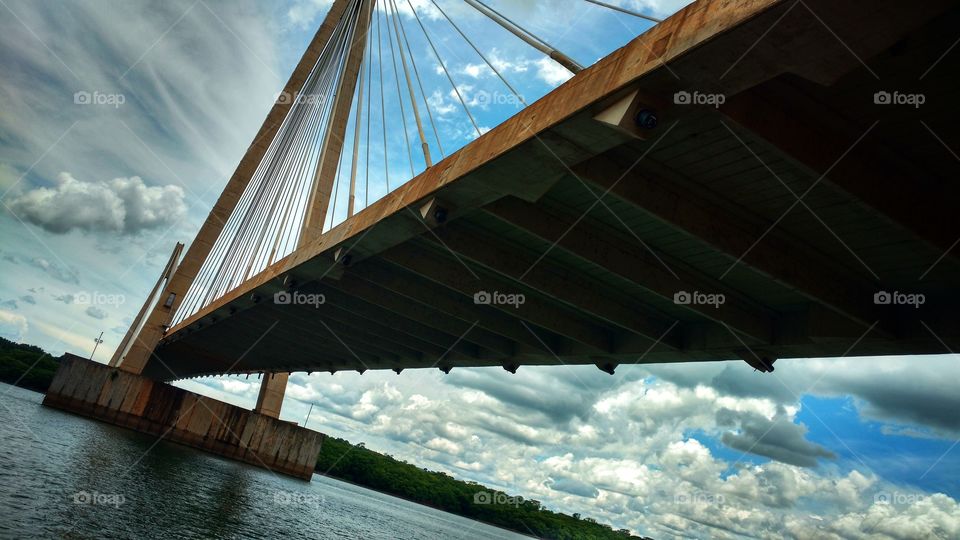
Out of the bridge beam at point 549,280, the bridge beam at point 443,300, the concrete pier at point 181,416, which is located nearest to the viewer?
the bridge beam at point 549,280

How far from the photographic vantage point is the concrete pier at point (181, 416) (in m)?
39.1

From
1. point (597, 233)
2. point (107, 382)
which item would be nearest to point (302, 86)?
point (107, 382)

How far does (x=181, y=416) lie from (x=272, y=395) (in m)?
10.0

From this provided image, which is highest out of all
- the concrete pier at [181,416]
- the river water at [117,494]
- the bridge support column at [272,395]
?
the bridge support column at [272,395]

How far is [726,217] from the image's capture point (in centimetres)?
1137

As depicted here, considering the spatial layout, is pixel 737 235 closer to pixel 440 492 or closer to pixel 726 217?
pixel 726 217

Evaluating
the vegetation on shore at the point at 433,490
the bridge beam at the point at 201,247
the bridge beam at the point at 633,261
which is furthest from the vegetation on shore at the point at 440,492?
the bridge beam at the point at 633,261

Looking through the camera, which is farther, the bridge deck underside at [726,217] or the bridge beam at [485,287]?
the bridge beam at [485,287]

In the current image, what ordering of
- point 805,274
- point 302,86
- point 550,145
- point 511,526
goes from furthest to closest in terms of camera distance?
1. point 511,526
2. point 302,86
3. point 805,274
4. point 550,145

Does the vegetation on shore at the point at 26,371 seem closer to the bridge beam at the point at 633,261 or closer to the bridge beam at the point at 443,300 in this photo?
the bridge beam at the point at 443,300

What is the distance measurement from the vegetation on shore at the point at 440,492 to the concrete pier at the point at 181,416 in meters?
66.8

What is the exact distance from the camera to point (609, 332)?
1998cm

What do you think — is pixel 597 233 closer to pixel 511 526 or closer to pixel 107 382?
pixel 107 382

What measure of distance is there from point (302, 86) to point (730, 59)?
36.2m
